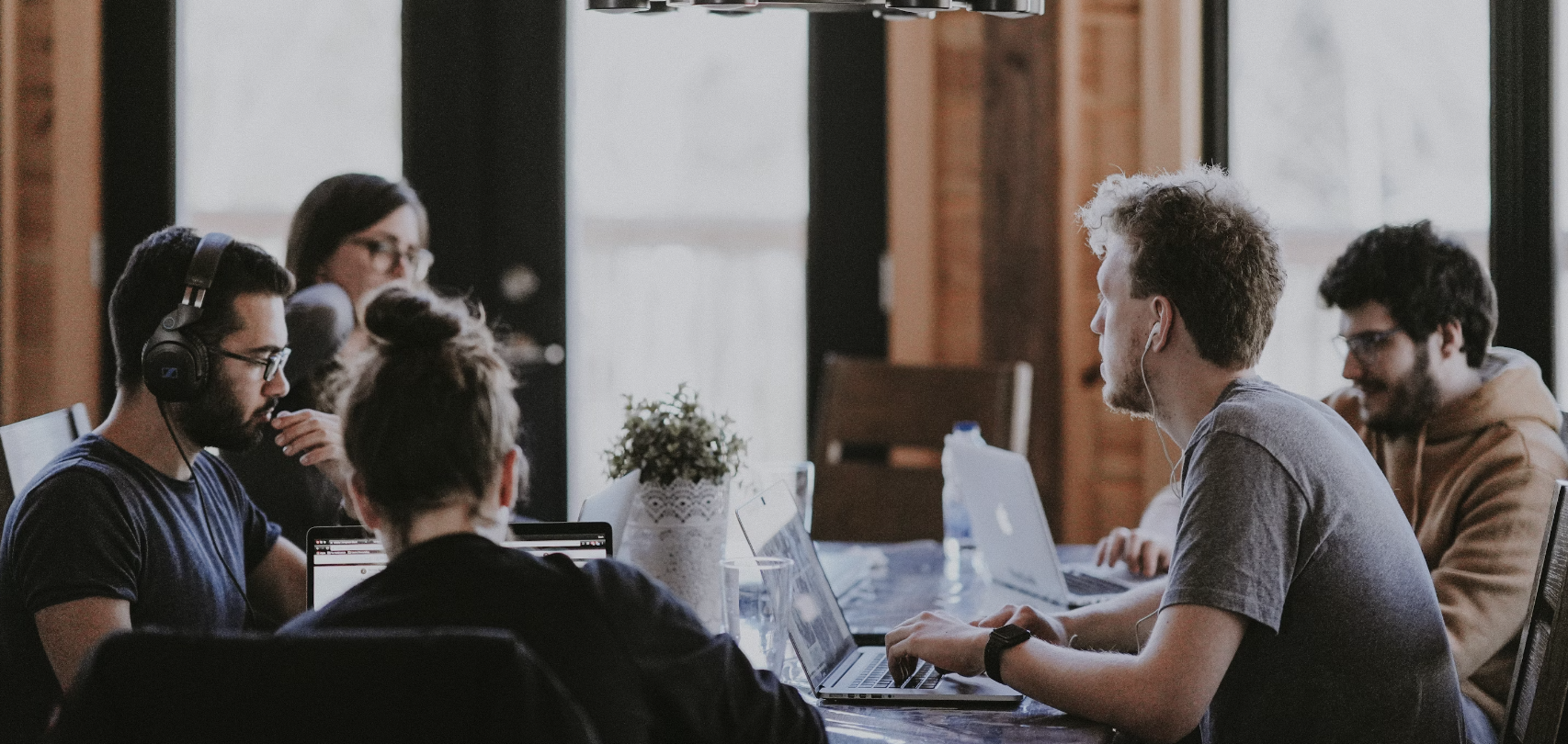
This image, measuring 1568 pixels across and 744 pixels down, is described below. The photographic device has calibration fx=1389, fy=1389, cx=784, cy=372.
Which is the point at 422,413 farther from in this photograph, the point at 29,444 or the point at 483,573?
the point at 29,444

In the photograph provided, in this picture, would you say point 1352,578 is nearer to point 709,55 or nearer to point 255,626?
point 255,626

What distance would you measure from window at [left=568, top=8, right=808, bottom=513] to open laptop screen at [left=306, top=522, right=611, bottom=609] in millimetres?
2086

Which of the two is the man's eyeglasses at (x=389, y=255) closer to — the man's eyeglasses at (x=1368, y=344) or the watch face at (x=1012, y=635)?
the watch face at (x=1012, y=635)

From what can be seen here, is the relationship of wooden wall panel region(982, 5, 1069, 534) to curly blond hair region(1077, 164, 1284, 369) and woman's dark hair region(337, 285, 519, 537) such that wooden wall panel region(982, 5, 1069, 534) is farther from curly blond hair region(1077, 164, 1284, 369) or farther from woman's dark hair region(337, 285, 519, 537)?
woman's dark hair region(337, 285, 519, 537)

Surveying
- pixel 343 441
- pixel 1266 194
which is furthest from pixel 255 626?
pixel 1266 194

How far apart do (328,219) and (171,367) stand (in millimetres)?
1002

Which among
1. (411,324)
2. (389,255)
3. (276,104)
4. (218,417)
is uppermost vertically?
(276,104)

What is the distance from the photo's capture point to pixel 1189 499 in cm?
147

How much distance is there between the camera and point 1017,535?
2164 millimetres

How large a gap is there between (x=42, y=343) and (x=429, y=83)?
1260 millimetres

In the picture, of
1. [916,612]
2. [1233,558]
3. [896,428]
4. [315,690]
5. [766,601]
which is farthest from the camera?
[896,428]

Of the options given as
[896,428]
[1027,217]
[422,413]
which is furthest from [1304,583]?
[1027,217]

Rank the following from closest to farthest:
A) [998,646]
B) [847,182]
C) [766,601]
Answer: [998,646] → [766,601] → [847,182]

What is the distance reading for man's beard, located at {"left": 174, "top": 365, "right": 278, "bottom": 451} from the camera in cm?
174
